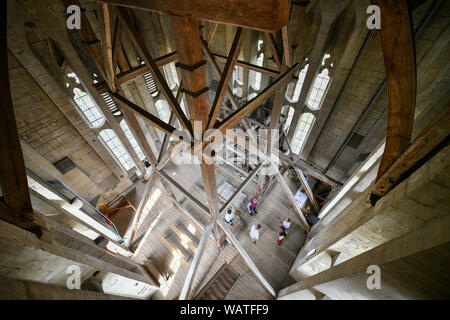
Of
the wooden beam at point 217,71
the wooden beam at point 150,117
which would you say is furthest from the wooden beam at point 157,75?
the wooden beam at point 217,71

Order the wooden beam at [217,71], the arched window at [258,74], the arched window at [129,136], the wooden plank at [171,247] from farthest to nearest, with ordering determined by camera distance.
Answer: the arched window at [129,136], the arched window at [258,74], the wooden plank at [171,247], the wooden beam at [217,71]

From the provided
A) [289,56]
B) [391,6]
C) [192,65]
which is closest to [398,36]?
[391,6]

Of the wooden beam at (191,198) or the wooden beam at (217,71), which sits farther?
the wooden beam at (191,198)

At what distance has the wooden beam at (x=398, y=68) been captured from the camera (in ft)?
4.88

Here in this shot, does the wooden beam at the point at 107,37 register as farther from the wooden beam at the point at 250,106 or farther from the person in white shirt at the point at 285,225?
the person in white shirt at the point at 285,225

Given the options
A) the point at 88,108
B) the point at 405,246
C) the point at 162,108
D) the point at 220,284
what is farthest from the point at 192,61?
the point at 162,108

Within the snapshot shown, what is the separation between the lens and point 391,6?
4.82 ft

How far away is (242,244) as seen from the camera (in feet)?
22.0

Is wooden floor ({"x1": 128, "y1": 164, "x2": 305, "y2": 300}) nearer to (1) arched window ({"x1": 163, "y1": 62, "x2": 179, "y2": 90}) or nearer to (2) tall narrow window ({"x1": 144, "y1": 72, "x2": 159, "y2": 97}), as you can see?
(2) tall narrow window ({"x1": 144, "y1": 72, "x2": 159, "y2": 97})

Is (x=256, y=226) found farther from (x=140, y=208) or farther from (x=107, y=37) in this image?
(x=107, y=37)

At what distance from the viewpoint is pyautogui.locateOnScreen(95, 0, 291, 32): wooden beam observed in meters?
1.08

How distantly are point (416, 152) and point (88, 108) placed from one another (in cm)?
931

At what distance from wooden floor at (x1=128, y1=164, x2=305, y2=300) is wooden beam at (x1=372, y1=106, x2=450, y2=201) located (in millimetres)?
5020

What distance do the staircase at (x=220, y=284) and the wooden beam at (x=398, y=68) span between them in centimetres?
594
